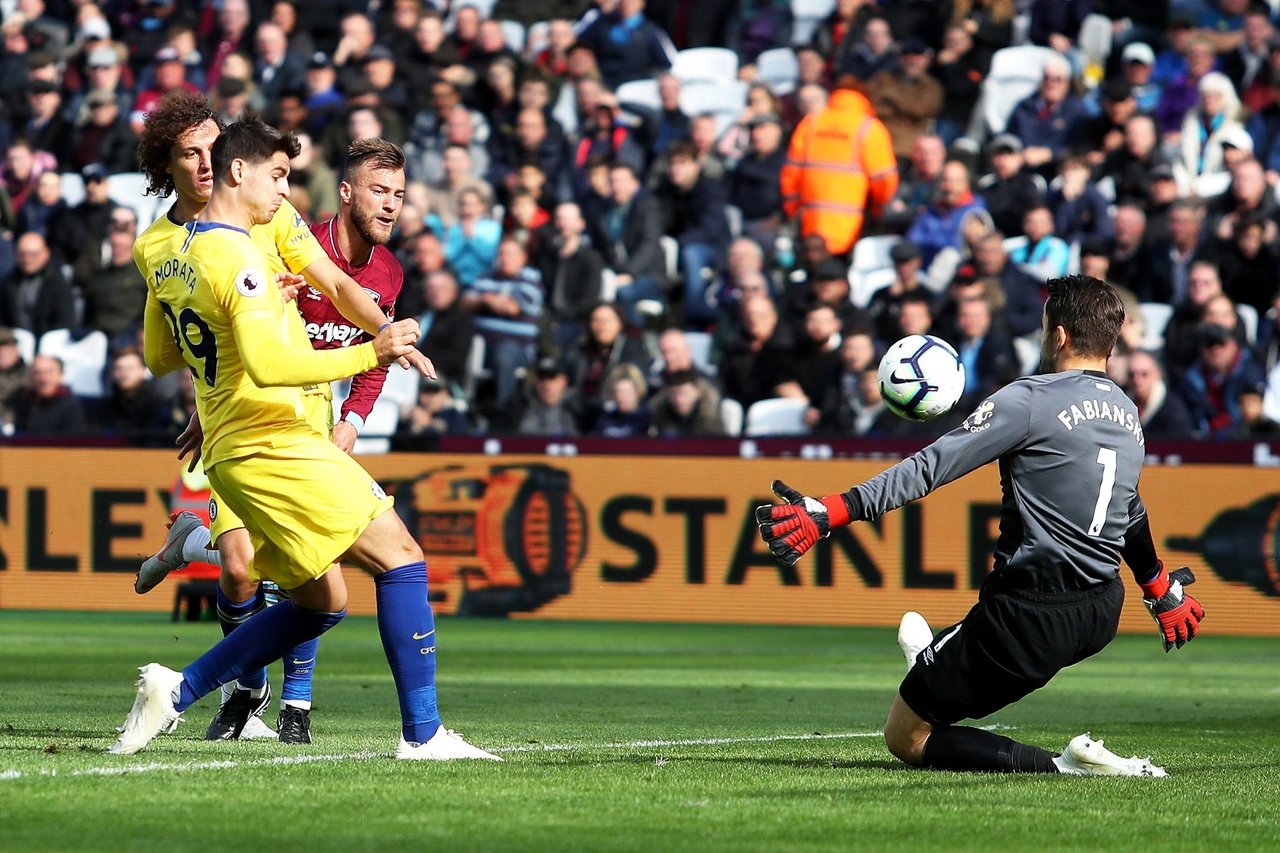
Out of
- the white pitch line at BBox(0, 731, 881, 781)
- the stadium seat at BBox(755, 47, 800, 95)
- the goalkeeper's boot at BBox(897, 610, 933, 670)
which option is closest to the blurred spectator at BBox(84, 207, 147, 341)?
the stadium seat at BBox(755, 47, 800, 95)

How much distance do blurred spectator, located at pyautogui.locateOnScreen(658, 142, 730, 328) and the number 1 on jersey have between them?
460 inches

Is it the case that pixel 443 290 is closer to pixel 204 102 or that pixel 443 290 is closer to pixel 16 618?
pixel 16 618

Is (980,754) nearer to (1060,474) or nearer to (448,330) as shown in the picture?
(1060,474)

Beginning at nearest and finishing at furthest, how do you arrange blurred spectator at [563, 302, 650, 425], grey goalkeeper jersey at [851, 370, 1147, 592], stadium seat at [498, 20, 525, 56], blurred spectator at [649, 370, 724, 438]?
grey goalkeeper jersey at [851, 370, 1147, 592]
blurred spectator at [649, 370, 724, 438]
blurred spectator at [563, 302, 650, 425]
stadium seat at [498, 20, 525, 56]

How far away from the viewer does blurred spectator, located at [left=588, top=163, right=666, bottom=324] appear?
60.4 feet

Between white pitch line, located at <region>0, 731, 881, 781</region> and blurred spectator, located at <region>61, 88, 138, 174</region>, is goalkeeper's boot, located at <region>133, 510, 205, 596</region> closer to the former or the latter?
white pitch line, located at <region>0, 731, 881, 781</region>

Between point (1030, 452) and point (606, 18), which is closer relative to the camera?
point (1030, 452)

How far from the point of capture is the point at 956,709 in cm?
661

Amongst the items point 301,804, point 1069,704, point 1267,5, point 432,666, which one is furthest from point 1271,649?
point 301,804

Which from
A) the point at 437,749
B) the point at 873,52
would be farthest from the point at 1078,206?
the point at 437,749

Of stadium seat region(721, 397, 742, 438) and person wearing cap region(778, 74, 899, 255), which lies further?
person wearing cap region(778, 74, 899, 255)

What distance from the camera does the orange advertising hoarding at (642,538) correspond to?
1456cm

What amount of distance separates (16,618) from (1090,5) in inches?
477

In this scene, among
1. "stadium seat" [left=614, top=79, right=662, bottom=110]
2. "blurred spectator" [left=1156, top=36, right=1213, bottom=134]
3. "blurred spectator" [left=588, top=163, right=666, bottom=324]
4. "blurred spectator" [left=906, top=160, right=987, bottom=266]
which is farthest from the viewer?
"stadium seat" [left=614, top=79, right=662, bottom=110]
